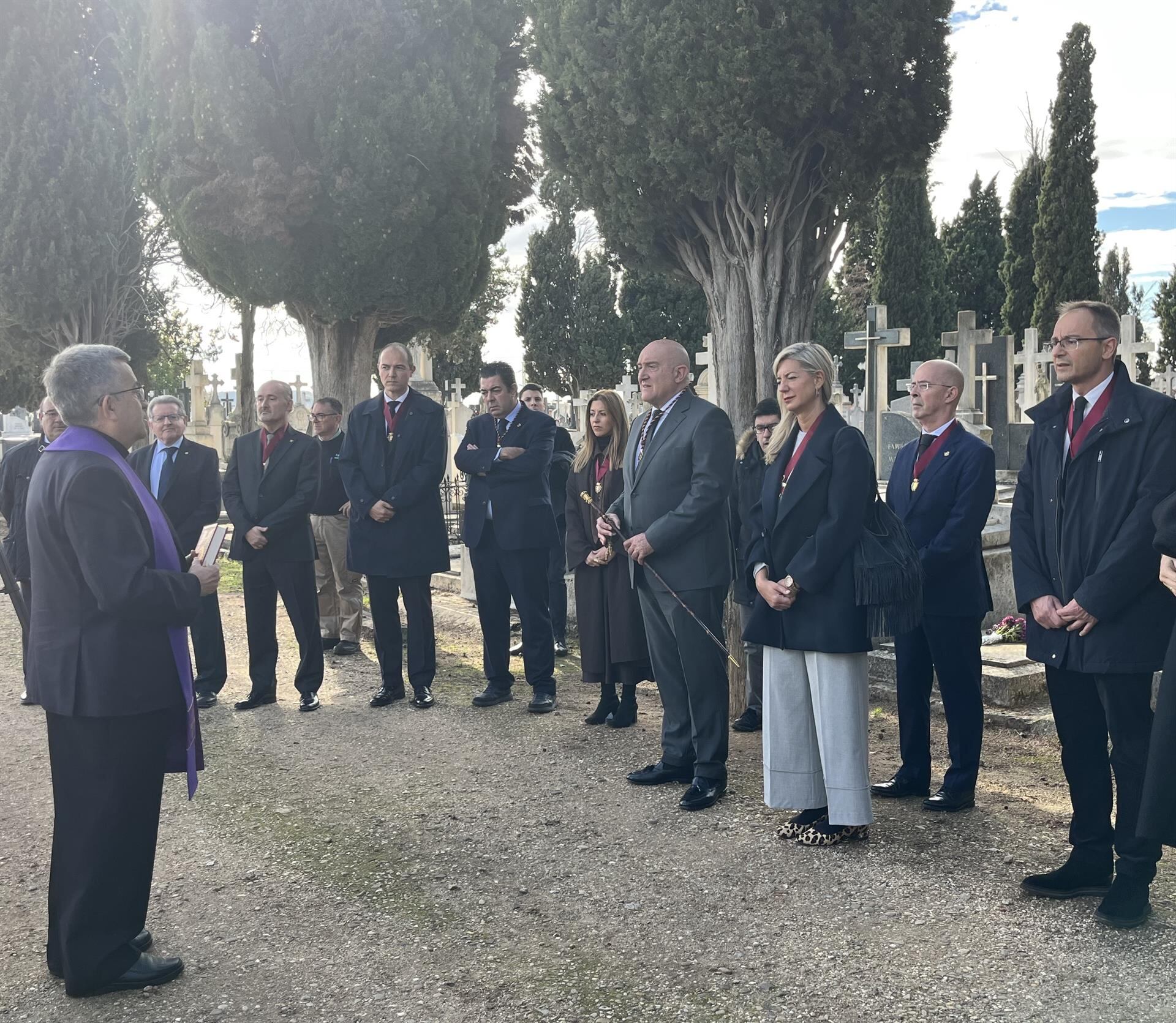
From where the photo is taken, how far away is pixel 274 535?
264 inches

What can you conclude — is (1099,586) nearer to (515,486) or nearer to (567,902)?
(567,902)

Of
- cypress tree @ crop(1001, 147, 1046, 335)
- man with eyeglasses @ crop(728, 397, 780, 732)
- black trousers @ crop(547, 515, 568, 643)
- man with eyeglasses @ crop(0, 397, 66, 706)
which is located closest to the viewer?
man with eyeglasses @ crop(728, 397, 780, 732)

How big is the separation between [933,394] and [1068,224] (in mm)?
20901

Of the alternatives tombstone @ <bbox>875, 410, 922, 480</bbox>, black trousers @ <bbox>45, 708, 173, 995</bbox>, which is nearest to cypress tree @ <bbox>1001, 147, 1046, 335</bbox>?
tombstone @ <bbox>875, 410, 922, 480</bbox>

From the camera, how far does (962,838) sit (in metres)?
4.41

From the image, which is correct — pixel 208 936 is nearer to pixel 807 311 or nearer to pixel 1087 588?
pixel 1087 588

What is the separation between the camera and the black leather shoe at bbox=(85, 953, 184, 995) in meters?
3.37

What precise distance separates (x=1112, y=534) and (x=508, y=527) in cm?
366

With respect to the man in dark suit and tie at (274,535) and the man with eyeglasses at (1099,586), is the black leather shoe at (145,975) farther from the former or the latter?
the man in dark suit and tie at (274,535)

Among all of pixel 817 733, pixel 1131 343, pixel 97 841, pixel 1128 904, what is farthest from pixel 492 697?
pixel 1131 343

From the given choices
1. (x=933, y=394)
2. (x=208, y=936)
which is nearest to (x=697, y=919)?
(x=208, y=936)

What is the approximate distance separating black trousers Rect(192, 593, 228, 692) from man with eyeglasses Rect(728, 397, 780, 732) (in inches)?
129

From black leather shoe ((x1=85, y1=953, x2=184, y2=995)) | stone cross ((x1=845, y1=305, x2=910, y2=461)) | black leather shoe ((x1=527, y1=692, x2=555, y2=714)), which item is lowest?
black leather shoe ((x1=85, y1=953, x2=184, y2=995))

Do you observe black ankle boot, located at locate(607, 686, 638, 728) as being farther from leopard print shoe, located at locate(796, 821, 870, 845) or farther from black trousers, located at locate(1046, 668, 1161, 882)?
black trousers, located at locate(1046, 668, 1161, 882)
